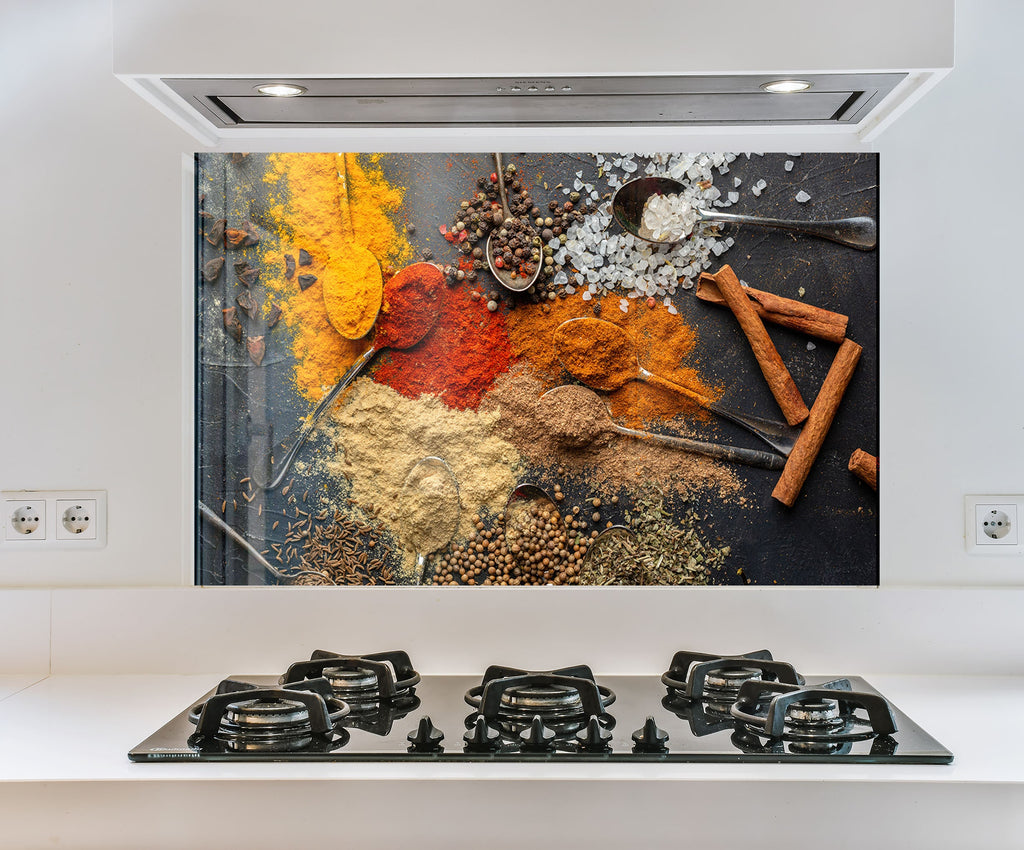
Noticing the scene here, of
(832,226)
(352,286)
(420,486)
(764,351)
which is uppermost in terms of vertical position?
(832,226)

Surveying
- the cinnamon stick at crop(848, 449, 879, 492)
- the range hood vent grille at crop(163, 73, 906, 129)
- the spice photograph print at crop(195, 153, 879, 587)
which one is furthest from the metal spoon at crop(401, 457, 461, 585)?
the cinnamon stick at crop(848, 449, 879, 492)

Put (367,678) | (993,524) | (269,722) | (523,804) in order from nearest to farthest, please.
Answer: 1. (523,804)
2. (269,722)
3. (367,678)
4. (993,524)

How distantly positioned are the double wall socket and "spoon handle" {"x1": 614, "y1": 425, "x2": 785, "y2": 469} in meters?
0.93

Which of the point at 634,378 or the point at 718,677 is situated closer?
the point at 718,677

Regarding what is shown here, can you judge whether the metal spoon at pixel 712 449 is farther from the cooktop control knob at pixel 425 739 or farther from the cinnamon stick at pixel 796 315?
the cooktop control knob at pixel 425 739

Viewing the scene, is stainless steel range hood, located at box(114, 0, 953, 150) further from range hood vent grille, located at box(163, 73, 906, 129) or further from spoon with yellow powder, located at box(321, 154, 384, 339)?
spoon with yellow powder, located at box(321, 154, 384, 339)

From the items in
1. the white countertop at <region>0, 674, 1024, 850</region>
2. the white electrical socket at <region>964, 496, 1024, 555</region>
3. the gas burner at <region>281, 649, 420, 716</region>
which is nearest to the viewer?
the white countertop at <region>0, 674, 1024, 850</region>

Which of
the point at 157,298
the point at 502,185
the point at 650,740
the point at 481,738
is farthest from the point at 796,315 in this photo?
the point at 157,298

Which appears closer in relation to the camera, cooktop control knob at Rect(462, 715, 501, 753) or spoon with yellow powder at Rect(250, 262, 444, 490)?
cooktop control knob at Rect(462, 715, 501, 753)

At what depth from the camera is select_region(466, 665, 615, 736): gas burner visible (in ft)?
3.10

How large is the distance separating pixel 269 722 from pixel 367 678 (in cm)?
18

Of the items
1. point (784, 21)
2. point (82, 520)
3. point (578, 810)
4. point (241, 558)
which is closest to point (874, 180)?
point (784, 21)

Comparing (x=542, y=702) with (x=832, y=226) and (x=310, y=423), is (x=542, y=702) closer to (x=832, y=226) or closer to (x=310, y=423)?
(x=310, y=423)

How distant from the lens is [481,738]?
876 mm
